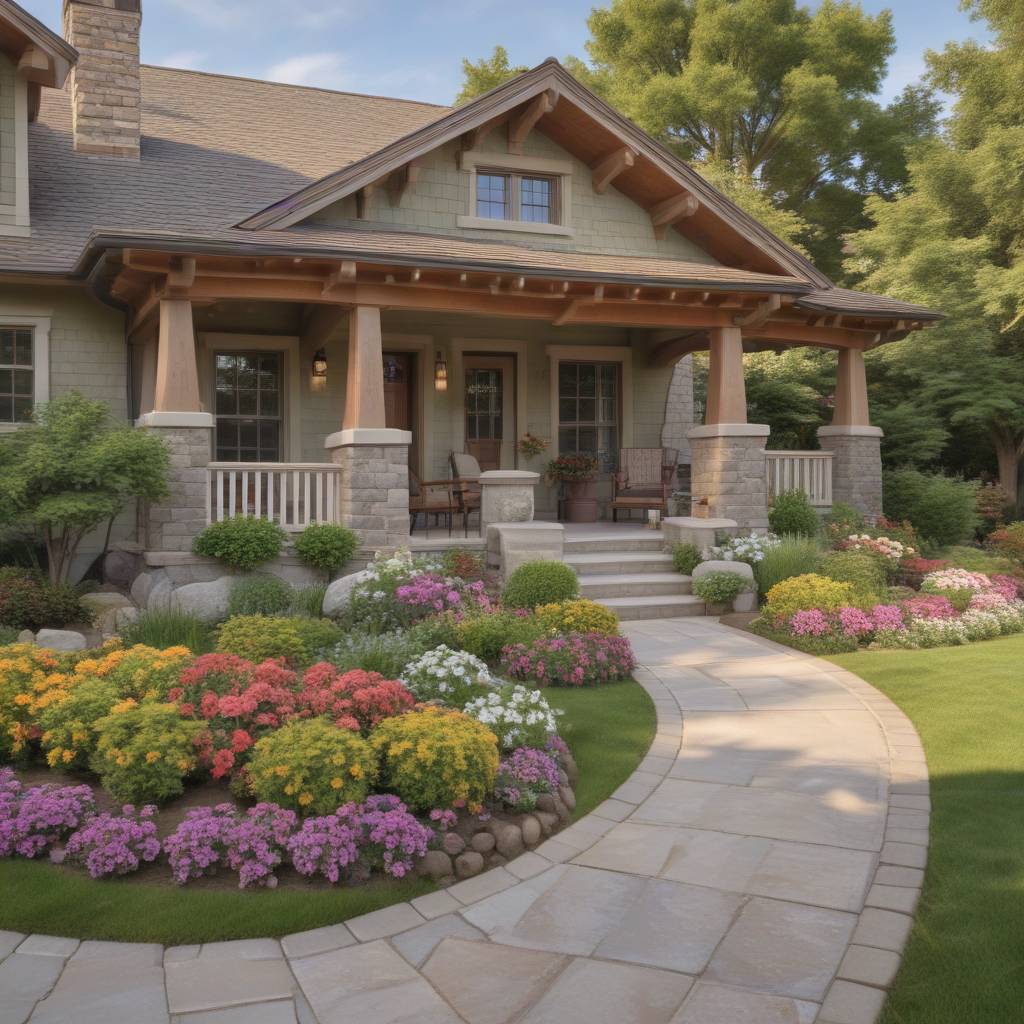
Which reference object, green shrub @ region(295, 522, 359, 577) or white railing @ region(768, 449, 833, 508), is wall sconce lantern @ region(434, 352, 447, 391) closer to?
green shrub @ region(295, 522, 359, 577)

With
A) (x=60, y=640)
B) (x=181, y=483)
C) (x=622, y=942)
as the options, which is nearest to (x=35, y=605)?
(x=60, y=640)

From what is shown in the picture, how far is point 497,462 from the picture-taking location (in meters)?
13.3

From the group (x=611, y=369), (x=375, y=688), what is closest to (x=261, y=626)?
(x=375, y=688)

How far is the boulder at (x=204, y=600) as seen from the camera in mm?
8203

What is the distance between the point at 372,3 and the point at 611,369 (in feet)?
19.8

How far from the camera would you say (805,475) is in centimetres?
1212

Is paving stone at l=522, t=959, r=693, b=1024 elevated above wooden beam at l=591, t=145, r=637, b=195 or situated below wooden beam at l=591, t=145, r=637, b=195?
below

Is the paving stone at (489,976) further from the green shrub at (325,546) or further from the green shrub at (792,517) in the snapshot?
the green shrub at (792,517)

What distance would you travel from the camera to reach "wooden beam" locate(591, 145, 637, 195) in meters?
11.3

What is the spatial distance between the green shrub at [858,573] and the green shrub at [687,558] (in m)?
1.28

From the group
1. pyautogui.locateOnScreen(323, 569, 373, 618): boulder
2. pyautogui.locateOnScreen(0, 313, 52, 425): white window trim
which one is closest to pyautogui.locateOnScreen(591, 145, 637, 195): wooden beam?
pyautogui.locateOnScreen(323, 569, 373, 618): boulder

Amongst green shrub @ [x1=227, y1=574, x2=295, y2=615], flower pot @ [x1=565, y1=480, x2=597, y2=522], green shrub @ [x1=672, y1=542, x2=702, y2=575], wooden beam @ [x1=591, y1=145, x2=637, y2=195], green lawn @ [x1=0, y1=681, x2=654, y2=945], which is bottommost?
green lawn @ [x1=0, y1=681, x2=654, y2=945]

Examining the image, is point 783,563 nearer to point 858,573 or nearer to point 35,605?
point 858,573

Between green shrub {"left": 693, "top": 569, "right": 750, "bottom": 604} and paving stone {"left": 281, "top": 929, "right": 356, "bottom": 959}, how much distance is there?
22.0 ft
